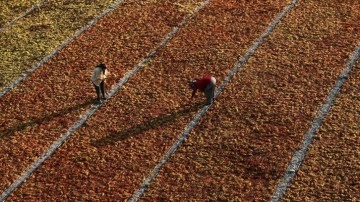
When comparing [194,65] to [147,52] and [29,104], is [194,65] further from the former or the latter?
[29,104]

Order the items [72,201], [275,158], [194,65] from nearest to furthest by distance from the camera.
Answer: [72,201] < [275,158] < [194,65]

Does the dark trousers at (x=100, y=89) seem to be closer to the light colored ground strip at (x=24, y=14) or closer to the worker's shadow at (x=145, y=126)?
the worker's shadow at (x=145, y=126)

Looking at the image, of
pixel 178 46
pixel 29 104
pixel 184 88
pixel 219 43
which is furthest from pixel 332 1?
pixel 29 104

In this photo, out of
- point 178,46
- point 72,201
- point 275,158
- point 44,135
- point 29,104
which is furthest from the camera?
point 178,46

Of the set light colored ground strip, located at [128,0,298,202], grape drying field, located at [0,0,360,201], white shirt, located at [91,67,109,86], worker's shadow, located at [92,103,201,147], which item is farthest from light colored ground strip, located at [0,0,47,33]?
light colored ground strip, located at [128,0,298,202]

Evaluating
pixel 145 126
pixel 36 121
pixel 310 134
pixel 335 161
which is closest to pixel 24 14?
pixel 36 121

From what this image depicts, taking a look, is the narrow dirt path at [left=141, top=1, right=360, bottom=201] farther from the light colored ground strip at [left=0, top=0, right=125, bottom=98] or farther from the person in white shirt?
the light colored ground strip at [left=0, top=0, right=125, bottom=98]

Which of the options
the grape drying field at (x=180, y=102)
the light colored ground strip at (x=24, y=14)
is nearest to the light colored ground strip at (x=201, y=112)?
the grape drying field at (x=180, y=102)

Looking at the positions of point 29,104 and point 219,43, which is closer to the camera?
point 29,104
